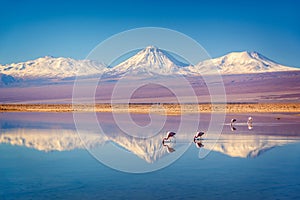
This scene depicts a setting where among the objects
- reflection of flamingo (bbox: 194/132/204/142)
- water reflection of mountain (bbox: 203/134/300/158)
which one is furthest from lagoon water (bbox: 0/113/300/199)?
reflection of flamingo (bbox: 194/132/204/142)

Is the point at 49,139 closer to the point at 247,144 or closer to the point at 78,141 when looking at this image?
the point at 78,141

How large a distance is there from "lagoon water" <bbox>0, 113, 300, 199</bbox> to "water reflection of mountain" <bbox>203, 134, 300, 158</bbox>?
1.2 inches

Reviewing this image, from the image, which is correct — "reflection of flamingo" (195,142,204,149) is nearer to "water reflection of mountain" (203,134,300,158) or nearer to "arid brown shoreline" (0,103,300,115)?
"water reflection of mountain" (203,134,300,158)

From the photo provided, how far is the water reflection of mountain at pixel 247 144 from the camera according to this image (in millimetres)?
16062

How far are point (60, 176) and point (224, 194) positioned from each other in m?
4.52

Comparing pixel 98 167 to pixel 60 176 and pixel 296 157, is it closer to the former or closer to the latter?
pixel 60 176

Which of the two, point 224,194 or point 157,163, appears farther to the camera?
point 157,163

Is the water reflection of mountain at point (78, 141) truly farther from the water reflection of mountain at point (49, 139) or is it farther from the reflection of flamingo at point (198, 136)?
the reflection of flamingo at point (198, 136)

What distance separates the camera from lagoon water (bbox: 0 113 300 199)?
10523 mm

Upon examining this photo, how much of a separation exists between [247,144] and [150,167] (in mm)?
5467

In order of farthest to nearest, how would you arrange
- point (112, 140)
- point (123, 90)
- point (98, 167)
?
point (123, 90) < point (112, 140) < point (98, 167)

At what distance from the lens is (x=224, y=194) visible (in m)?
10.2

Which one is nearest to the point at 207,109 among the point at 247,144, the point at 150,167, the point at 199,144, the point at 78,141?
the point at 78,141

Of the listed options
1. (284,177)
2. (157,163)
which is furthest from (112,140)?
(284,177)
